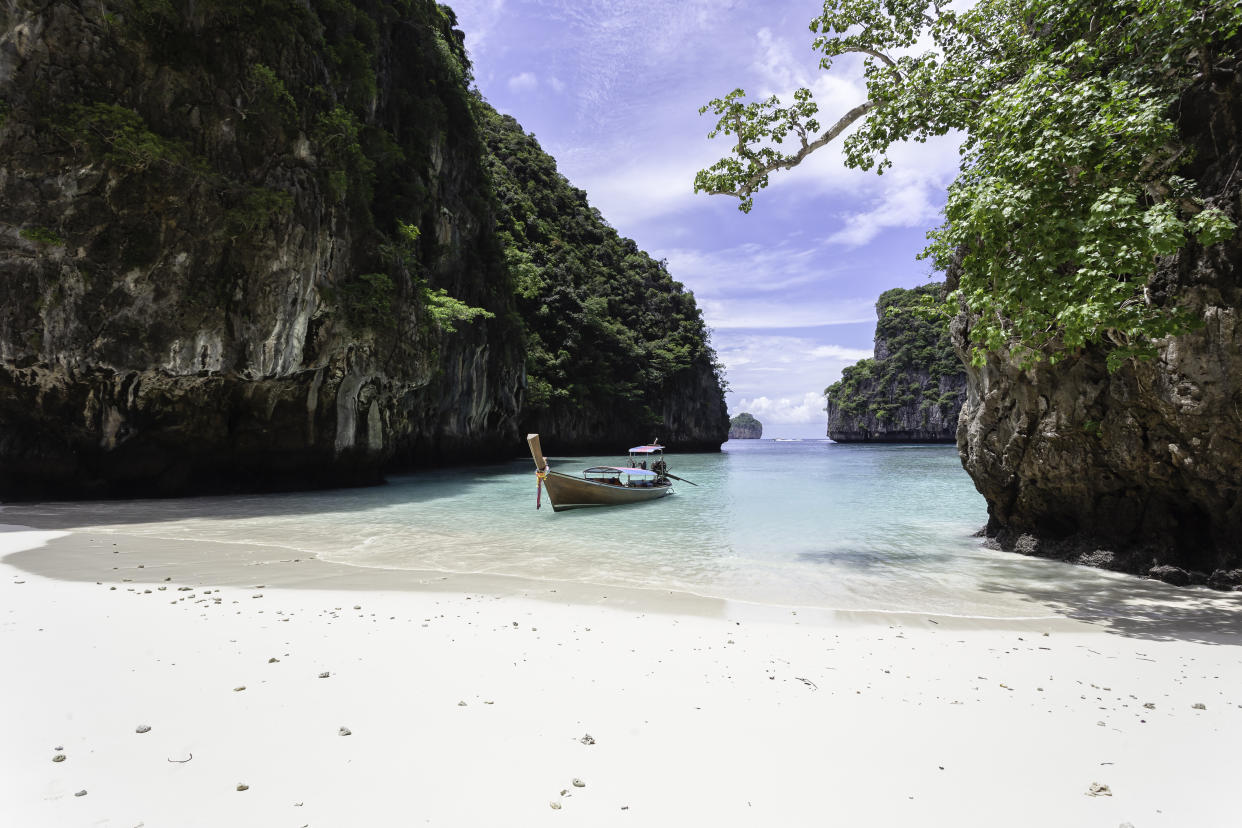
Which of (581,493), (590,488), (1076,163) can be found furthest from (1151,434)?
(581,493)

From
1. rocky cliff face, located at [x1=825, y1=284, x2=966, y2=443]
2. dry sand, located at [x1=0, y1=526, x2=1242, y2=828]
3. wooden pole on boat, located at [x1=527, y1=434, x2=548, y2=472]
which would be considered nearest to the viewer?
dry sand, located at [x1=0, y1=526, x2=1242, y2=828]

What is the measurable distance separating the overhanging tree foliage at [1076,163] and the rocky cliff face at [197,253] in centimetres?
1556

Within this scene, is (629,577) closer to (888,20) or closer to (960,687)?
(960,687)

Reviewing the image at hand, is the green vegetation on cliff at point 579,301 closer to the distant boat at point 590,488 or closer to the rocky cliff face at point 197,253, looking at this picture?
the rocky cliff face at point 197,253

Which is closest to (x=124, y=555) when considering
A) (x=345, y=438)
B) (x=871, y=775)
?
(x=871, y=775)

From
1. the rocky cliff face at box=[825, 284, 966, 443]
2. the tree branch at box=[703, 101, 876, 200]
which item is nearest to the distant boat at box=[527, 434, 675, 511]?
the tree branch at box=[703, 101, 876, 200]

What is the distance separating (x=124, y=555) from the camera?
7.33m

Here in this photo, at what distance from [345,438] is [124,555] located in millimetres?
11583

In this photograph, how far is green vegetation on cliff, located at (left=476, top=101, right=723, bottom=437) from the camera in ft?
128

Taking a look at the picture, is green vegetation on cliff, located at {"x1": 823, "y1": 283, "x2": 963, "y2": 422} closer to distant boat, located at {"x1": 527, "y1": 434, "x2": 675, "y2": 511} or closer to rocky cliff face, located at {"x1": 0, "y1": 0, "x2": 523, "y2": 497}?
distant boat, located at {"x1": 527, "y1": 434, "x2": 675, "y2": 511}

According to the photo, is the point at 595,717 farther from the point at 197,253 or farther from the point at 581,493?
the point at 197,253

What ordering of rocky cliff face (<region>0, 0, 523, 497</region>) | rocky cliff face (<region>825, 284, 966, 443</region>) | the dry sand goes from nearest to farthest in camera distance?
1. the dry sand
2. rocky cliff face (<region>0, 0, 523, 497</region>)
3. rocky cliff face (<region>825, 284, 966, 443</region>)

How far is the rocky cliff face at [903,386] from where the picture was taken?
2825 inches

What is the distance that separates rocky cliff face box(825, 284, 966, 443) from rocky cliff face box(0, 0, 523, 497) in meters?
Result: 69.7
